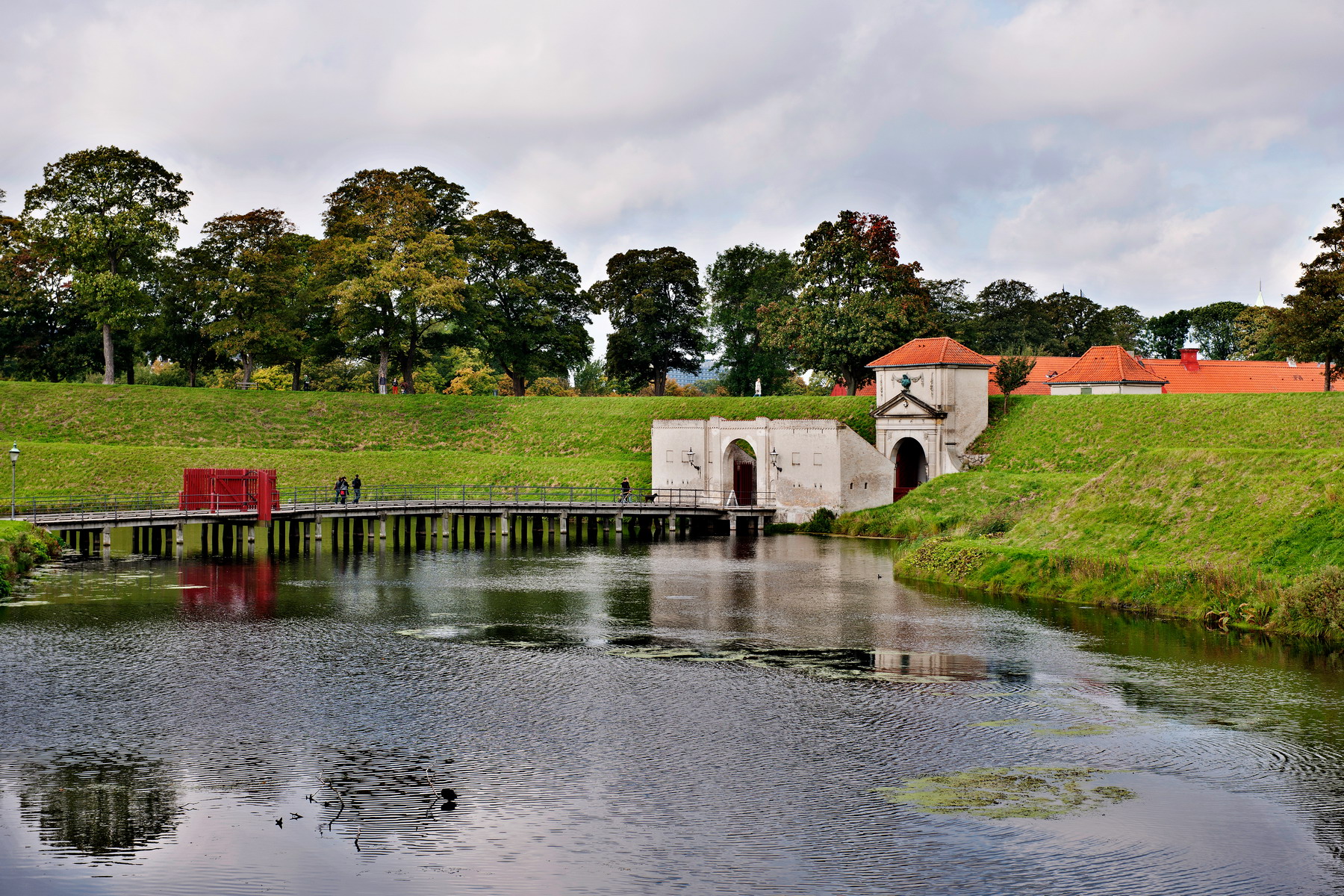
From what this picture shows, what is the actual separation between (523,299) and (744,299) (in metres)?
17.0

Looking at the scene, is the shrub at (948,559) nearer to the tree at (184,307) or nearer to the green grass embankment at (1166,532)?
the green grass embankment at (1166,532)

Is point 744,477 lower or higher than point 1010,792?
higher

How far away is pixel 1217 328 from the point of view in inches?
4503

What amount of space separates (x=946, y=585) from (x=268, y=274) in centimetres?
5699

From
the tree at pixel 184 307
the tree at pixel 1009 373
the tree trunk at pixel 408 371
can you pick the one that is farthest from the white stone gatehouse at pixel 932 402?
the tree at pixel 184 307

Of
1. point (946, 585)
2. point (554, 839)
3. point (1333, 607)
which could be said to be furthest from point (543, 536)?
point (554, 839)

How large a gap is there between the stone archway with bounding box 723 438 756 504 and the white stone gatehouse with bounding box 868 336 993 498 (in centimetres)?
757

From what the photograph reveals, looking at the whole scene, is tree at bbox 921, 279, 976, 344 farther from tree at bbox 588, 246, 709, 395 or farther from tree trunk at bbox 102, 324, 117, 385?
tree trunk at bbox 102, 324, 117, 385

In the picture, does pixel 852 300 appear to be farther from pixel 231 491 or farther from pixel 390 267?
pixel 231 491

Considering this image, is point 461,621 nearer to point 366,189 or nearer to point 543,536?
point 543,536

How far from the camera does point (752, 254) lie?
93.8 meters

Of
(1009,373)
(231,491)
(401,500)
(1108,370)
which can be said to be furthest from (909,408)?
(231,491)

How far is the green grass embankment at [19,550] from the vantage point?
121 feet

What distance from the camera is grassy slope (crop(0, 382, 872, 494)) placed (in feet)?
222
